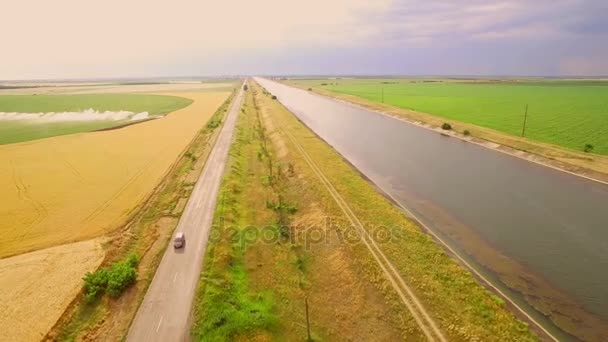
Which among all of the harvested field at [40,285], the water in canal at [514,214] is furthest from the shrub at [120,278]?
the water in canal at [514,214]

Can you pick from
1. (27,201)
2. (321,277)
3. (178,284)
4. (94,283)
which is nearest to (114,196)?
(27,201)

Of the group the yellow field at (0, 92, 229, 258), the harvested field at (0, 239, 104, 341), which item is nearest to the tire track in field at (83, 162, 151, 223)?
the yellow field at (0, 92, 229, 258)

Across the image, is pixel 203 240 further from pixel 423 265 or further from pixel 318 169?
pixel 318 169

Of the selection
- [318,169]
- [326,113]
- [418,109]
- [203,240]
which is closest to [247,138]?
[318,169]

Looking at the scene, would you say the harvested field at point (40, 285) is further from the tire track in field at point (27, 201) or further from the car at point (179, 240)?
the car at point (179, 240)

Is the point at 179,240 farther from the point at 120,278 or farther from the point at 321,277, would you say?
the point at 321,277

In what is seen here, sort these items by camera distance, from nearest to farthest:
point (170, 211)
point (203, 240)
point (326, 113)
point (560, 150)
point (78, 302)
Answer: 1. point (78, 302)
2. point (203, 240)
3. point (170, 211)
4. point (560, 150)
5. point (326, 113)
